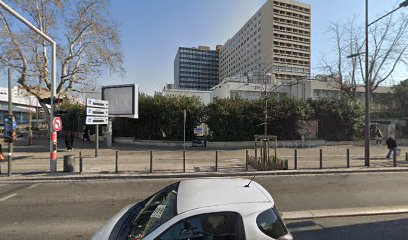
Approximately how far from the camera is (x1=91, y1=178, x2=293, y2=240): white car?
8.87 feet

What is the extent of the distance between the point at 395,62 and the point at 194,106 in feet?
75.1

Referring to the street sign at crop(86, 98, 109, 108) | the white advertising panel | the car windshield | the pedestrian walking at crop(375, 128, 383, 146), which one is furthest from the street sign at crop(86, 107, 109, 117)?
the pedestrian walking at crop(375, 128, 383, 146)

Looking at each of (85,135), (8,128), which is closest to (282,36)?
(85,135)

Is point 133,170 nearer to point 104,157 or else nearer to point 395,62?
point 104,157

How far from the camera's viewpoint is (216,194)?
3.17 metres

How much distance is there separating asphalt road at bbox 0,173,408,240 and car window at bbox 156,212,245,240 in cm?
291

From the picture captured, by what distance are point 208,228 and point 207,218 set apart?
0.09 m

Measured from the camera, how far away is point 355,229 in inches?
213

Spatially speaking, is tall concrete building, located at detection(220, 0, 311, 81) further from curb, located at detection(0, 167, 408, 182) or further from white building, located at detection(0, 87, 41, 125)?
curb, located at detection(0, 167, 408, 182)

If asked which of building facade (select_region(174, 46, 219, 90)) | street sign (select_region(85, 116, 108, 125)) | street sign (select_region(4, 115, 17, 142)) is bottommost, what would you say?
street sign (select_region(4, 115, 17, 142))

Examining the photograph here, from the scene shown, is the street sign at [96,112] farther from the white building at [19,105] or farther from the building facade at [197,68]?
the building facade at [197,68]

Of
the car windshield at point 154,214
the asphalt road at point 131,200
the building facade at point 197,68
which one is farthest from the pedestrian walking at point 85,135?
the building facade at point 197,68

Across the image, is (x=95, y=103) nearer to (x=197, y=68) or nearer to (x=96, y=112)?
(x=96, y=112)

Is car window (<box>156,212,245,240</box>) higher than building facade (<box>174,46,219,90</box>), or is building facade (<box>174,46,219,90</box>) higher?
building facade (<box>174,46,219,90</box>)
